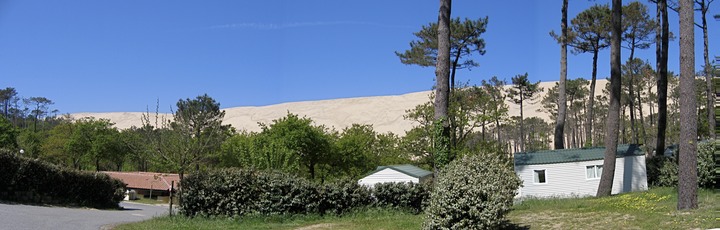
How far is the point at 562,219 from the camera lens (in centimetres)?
1192

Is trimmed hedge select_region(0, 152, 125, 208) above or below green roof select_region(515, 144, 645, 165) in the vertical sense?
below

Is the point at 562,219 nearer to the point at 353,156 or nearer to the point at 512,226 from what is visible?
the point at 512,226

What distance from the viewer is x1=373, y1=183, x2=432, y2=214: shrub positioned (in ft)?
57.6

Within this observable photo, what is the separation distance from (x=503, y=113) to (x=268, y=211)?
18.1m

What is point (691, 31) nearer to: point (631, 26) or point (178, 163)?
point (178, 163)

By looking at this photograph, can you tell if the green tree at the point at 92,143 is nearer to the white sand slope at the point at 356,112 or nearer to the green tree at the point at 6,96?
the green tree at the point at 6,96

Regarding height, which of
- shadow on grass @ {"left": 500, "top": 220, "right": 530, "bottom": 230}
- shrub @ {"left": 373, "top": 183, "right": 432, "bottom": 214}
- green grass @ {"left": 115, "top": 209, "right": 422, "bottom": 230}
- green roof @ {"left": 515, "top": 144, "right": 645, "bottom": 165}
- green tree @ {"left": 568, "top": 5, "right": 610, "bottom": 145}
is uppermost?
green tree @ {"left": 568, "top": 5, "right": 610, "bottom": 145}

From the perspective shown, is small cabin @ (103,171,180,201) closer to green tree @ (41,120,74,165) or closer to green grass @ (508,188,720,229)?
green tree @ (41,120,74,165)

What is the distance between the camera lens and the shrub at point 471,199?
10320 millimetres

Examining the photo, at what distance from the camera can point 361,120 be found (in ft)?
532

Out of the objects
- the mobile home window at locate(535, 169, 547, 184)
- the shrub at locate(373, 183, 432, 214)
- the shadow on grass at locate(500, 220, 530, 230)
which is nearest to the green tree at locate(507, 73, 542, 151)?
the mobile home window at locate(535, 169, 547, 184)

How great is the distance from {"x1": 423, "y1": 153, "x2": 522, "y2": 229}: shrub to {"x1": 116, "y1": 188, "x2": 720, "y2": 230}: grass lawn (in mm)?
1415

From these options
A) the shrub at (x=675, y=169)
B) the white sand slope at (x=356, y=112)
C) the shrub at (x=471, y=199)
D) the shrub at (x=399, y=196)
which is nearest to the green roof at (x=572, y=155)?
the shrub at (x=675, y=169)

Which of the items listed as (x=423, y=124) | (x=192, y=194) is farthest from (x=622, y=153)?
(x=192, y=194)
